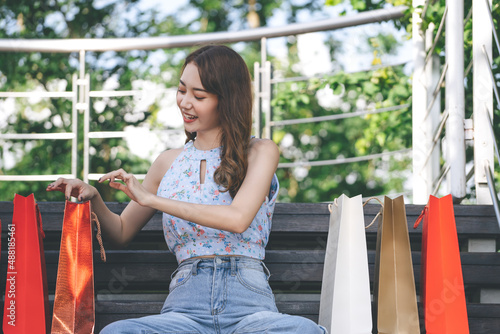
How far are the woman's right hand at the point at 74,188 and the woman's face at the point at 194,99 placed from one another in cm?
36

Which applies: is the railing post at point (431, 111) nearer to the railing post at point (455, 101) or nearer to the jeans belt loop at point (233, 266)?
the railing post at point (455, 101)

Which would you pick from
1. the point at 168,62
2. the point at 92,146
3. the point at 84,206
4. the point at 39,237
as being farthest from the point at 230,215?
the point at 168,62

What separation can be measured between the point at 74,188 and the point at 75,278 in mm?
264

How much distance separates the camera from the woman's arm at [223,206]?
1.74 m

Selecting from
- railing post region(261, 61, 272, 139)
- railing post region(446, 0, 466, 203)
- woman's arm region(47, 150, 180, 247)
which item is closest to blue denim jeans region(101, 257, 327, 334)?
woman's arm region(47, 150, 180, 247)

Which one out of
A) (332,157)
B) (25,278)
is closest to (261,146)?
(25,278)

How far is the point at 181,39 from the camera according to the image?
3582 millimetres

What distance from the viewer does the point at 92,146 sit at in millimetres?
6820

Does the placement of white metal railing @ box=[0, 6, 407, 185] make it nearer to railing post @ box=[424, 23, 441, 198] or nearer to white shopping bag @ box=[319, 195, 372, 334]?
railing post @ box=[424, 23, 441, 198]

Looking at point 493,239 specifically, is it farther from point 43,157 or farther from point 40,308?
point 43,157

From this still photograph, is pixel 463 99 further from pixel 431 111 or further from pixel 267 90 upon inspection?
pixel 267 90

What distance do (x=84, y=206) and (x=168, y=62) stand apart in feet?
26.8

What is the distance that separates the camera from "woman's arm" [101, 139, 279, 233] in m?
1.74

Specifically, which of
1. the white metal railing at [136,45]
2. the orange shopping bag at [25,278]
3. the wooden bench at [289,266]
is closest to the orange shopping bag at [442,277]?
the wooden bench at [289,266]
